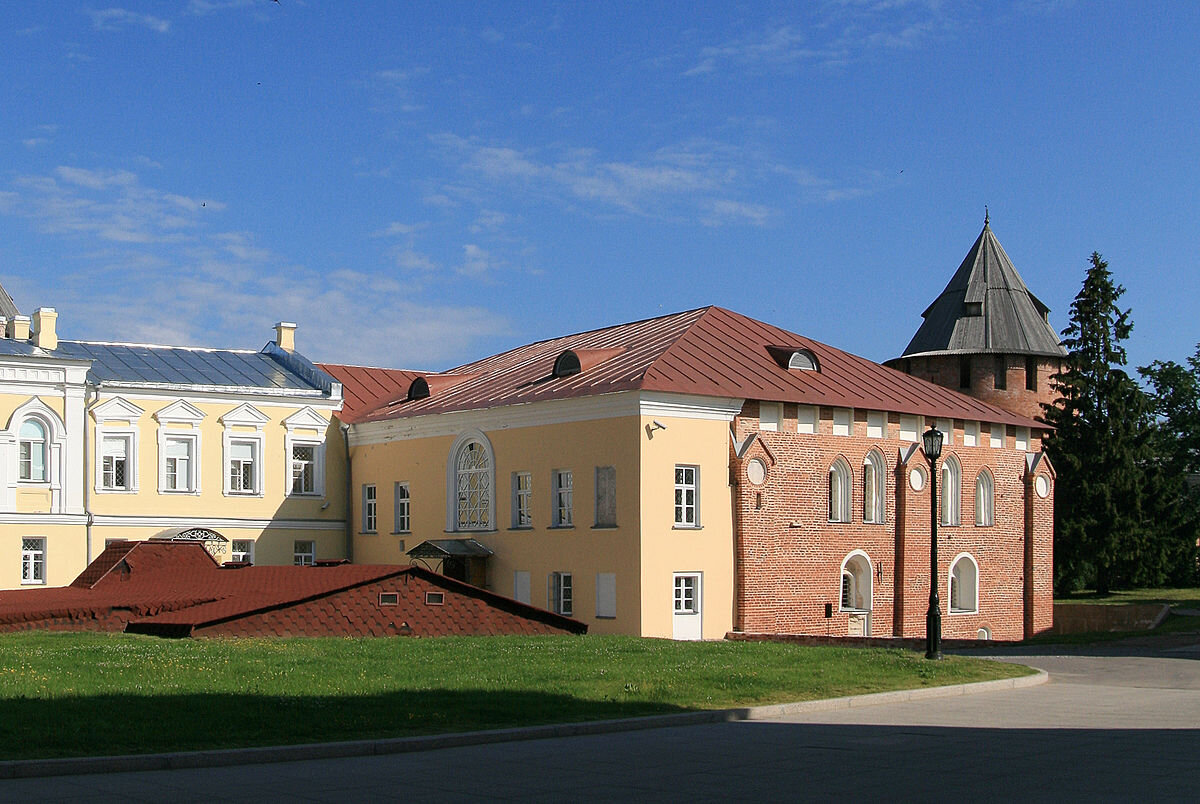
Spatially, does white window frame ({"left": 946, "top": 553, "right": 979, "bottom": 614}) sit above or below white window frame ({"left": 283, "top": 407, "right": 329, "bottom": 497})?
below

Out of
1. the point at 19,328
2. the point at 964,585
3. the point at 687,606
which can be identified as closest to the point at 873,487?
the point at 964,585

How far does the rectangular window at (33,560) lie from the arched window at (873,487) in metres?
22.1

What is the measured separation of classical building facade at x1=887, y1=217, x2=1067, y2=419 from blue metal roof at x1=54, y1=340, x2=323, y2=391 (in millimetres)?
27523

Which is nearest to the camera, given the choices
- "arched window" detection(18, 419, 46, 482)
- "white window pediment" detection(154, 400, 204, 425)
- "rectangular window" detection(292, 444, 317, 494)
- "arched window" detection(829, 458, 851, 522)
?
"arched window" detection(829, 458, 851, 522)

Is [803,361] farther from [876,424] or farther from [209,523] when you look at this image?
[209,523]

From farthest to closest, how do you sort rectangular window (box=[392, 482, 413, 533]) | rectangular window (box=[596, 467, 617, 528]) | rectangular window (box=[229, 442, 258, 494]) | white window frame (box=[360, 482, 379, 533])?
white window frame (box=[360, 482, 379, 533])
rectangular window (box=[229, 442, 258, 494])
rectangular window (box=[392, 482, 413, 533])
rectangular window (box=[596, 467, 617, 528])

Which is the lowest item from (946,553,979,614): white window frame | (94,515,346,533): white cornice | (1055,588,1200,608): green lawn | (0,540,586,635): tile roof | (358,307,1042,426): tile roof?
(1055,588,1200,608): green lawn

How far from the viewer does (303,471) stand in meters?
42.9

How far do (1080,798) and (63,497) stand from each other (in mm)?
33101

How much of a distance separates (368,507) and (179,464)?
5686mm

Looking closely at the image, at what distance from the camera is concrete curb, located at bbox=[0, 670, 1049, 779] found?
461 inches

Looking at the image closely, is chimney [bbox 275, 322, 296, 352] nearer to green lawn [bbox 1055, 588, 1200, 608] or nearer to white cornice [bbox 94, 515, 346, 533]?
white cornice [bbox 94, 515, 346, 533]

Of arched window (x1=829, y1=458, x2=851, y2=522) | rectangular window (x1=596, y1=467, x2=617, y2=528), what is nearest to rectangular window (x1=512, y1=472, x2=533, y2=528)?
rectangular window (x1=596, y1=467, x2=617, y2=528)

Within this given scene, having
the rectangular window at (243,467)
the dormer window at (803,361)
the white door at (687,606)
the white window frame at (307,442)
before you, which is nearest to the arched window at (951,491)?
the dormer window at (803,361)
